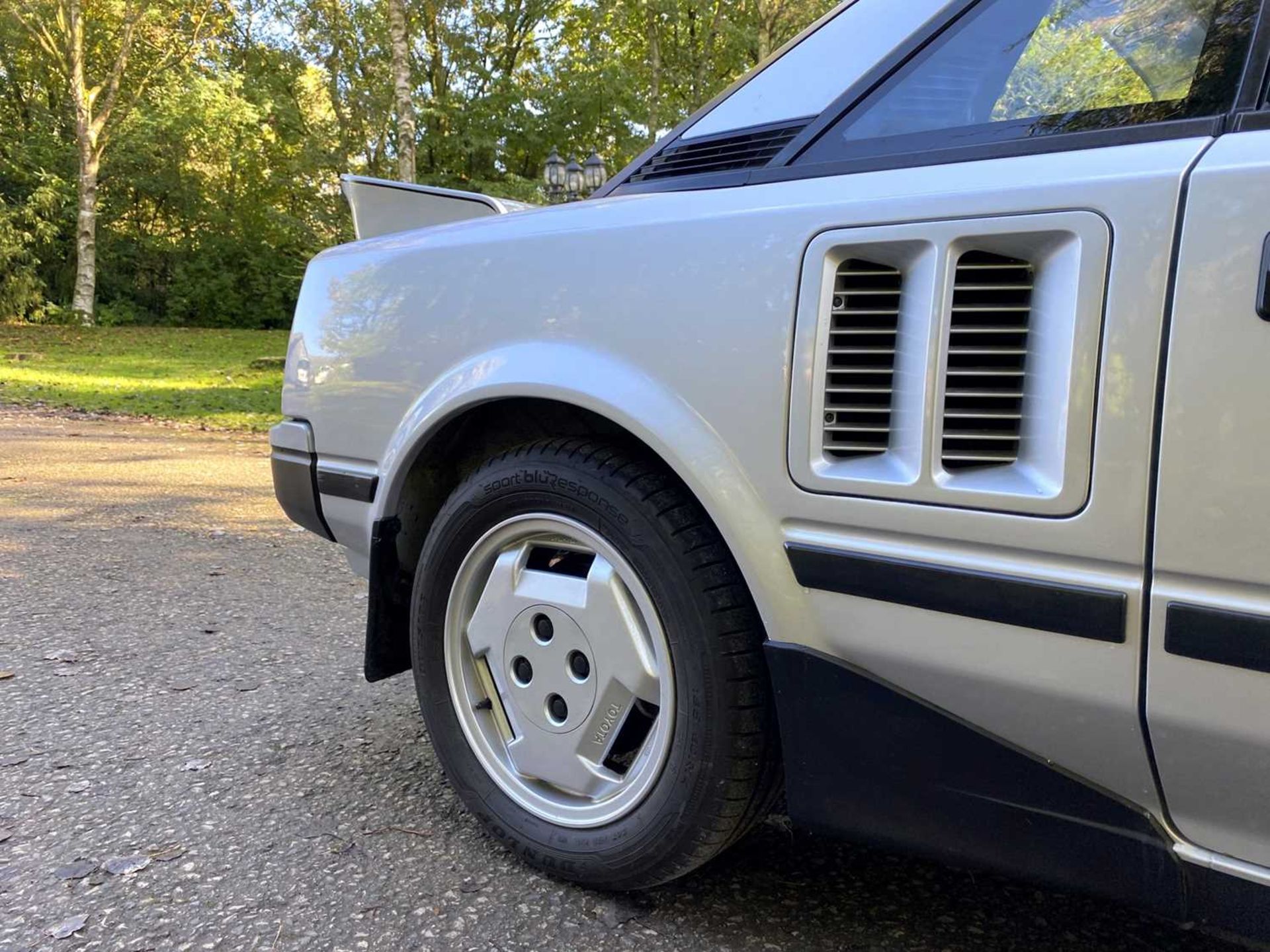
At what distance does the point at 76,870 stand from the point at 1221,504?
2095mm

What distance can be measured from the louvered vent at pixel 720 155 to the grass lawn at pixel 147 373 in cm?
807

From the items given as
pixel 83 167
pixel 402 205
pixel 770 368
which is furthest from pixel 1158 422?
pixel 83 167

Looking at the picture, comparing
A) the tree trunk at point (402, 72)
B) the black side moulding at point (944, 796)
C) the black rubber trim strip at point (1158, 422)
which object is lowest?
the black side moulding at point (944, 796)

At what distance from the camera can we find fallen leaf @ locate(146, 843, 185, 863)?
200 cm

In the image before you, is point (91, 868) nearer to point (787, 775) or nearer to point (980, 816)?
point (787, 775)

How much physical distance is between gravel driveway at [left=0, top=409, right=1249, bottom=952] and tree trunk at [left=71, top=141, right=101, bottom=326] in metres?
21.1

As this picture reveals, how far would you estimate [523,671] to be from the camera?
1.96 m

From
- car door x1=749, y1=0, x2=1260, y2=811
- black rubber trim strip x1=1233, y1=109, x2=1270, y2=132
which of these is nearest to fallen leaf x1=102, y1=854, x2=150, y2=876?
car door x1=749, y1=0, x2=1260, y2=811

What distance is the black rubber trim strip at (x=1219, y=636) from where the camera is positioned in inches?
44.2

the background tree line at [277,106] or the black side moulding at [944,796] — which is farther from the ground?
the background tree line at [277,106]

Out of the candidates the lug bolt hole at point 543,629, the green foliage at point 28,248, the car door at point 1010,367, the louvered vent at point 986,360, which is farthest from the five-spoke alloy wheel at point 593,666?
the green foliage at point 28,248

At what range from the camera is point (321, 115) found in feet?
82.7

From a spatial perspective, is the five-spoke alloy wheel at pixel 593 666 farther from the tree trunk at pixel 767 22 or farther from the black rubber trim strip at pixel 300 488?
the tree trunk at pixel 767 22

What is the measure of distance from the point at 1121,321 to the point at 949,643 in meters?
0.48
